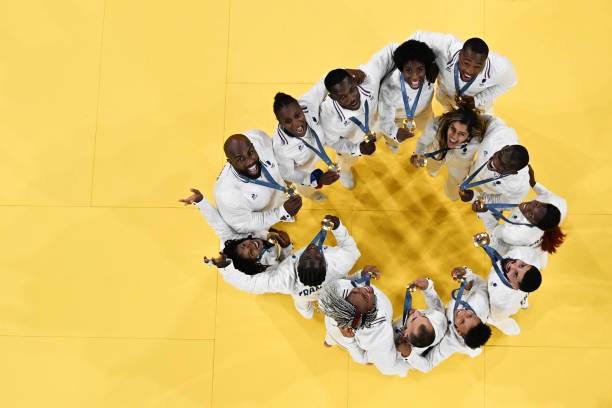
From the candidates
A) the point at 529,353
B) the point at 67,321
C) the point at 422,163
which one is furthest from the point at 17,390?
the point at 529,353

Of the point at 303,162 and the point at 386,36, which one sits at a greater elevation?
the point at 386,36

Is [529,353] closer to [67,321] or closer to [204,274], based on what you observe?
[204,274]

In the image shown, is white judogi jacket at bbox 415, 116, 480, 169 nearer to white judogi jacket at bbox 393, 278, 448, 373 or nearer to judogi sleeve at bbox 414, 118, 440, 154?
judogi sleeve at bbox 414, 118, 440, 154

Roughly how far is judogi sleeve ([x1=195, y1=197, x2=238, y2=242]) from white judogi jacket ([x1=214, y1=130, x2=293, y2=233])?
4 cm

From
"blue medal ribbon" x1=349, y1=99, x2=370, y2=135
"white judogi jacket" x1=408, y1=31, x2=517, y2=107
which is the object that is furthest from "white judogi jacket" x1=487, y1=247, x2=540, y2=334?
"blue medal ribbon" x1=349, y1=99, x2=370, y2=135

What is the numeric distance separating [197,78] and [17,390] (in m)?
3.51

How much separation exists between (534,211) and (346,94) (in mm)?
1470

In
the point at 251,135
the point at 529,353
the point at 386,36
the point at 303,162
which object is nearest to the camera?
the point at 251,135

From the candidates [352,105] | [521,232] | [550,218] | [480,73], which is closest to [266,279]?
[352,105]

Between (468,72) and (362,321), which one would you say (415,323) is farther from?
(468,72)

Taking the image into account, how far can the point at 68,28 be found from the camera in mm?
4492

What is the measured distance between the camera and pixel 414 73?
291cm

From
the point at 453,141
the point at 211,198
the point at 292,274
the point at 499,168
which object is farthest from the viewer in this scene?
the point at 211,198

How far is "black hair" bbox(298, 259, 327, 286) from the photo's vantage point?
2.90 meters
